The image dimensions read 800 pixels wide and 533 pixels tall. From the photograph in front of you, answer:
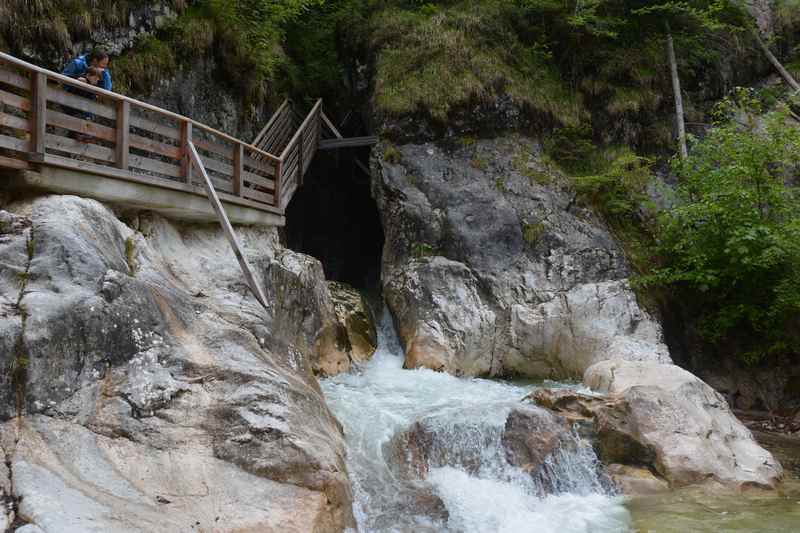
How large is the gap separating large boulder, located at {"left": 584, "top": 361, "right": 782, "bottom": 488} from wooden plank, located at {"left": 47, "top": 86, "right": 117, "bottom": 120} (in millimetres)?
8245

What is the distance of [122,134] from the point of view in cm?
819

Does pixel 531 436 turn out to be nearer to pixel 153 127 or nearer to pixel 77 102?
pixel 153 127

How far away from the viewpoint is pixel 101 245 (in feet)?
22.6

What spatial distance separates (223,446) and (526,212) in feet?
35.6

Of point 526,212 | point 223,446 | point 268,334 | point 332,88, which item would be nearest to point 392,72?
point 332,88

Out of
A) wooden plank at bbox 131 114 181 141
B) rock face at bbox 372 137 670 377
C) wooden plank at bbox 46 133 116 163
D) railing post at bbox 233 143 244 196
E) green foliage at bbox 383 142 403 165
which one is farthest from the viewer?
green foliage at bbox 383 142 403 165

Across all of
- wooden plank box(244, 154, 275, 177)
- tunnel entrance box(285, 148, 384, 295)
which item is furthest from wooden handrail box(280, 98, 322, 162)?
tunnel entrance box(285, 148, 384, 295)

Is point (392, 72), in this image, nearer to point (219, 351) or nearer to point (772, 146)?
point (772, 146)

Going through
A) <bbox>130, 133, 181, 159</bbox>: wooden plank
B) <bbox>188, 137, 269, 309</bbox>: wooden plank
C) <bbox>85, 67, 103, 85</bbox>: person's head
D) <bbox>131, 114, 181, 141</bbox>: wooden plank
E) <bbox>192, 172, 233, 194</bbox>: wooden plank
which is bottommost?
<bbox>188, 137, 269, 309</bbox>: wooden plank

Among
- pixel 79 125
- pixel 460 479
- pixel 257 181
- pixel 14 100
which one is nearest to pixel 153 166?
pixel 79 125

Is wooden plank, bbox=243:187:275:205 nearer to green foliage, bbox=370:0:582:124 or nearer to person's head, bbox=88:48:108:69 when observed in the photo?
person's head, bbox=88:48:108:69

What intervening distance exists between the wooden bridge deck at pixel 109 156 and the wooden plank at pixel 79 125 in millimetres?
12

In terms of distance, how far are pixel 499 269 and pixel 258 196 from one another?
235 inches

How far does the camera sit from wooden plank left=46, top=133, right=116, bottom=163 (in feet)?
23.7
